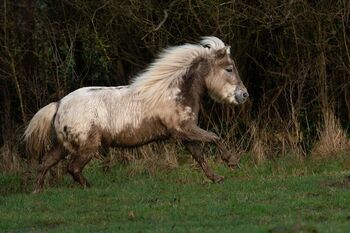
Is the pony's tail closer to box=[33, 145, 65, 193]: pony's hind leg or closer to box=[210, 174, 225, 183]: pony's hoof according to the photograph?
box=[33, 145, 65, 193]: pony's hind leg

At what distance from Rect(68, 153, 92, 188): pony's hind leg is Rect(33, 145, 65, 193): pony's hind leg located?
0.23 metres

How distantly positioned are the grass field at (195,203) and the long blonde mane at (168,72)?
4.37 ft

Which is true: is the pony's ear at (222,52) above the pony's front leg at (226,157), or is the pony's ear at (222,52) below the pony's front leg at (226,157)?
above

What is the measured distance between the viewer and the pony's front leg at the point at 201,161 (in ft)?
45.4

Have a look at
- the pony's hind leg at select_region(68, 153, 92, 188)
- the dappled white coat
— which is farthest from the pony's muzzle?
the pony's hind leg at select_region(68, 153, 92, 188)

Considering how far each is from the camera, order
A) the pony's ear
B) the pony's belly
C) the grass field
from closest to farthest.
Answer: the grass field < the pony's belly < the pony's ear

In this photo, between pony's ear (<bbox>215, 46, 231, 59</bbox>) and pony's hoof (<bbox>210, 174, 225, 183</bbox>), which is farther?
pony's ear (<bbox>215, 46, 231, 59</bbox>)

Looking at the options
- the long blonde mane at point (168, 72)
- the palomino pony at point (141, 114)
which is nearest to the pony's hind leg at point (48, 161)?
the palomino pony at point (141, 114)

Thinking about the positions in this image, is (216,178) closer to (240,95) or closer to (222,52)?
(240,95)

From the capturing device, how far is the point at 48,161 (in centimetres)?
1403

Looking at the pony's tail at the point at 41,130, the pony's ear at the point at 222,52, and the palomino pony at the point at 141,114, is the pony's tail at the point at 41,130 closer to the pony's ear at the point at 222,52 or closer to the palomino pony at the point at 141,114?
the palomino pony at the point at 141,114

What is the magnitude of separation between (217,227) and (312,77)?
8.56 m

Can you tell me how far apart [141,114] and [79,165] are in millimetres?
1166

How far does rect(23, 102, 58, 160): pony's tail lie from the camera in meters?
14.1
